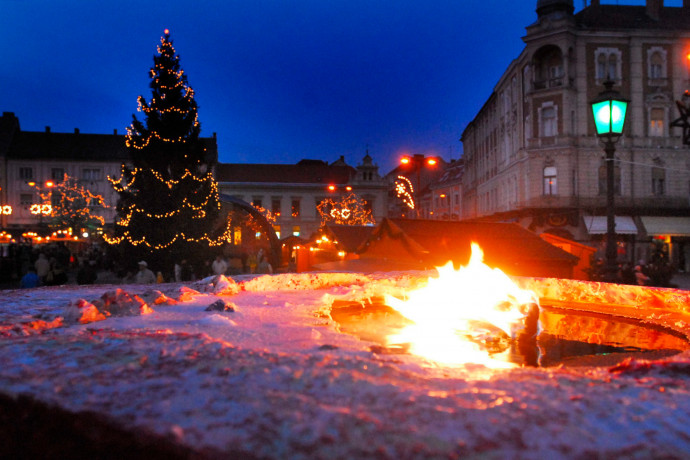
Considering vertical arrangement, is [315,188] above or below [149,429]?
above

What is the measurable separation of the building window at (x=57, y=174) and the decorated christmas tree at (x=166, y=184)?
4543 cm

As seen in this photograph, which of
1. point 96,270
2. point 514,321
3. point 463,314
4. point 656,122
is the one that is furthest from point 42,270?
point 656,122

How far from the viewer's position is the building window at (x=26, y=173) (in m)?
57.5

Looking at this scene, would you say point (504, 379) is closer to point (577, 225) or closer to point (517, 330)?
point (517, 330)

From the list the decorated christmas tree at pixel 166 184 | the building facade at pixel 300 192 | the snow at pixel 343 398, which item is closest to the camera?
the snow at pixel 343 398

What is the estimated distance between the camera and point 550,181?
32.5m

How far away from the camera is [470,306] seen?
4121 mm

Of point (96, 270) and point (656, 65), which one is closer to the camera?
A: point (96, 270)

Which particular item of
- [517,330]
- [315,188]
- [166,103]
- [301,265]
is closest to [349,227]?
[301,265]

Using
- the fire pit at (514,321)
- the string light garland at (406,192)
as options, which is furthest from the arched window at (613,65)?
the fire pit at (514,321)

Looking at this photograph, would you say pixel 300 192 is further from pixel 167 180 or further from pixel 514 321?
pixel 514 321

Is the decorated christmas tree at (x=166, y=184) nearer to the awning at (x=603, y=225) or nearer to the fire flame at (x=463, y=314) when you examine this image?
the fire flame at (x=463, y=314)

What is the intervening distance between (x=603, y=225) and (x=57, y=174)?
60.9 m

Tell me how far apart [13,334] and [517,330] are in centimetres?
301
